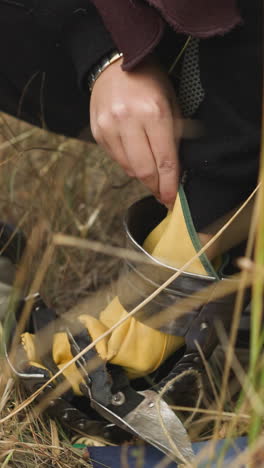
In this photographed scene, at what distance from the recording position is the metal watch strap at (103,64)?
2.56 feet

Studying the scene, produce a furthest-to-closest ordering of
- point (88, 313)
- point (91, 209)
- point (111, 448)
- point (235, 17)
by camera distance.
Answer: point (91, 209)
point (88, 313)
point (111, 448)
point (235, 17)

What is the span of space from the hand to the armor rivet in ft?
0.86

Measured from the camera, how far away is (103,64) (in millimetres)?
791

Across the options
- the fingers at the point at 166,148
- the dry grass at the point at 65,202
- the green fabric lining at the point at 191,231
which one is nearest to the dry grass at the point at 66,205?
the dry grass at the point at 65,202

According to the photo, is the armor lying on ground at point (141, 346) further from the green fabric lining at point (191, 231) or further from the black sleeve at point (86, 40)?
the black sleeve at point (86, 40)

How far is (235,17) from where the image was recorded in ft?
2.27

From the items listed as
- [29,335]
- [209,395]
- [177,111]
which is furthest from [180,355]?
[177,111]

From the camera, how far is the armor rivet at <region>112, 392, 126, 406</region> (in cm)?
84

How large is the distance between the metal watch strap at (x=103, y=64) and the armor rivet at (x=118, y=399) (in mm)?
373

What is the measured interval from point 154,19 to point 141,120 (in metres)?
0.11

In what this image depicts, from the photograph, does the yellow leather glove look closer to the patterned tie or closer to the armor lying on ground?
the armor lying on ground

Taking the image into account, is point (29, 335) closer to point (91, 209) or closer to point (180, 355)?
point (180, 355)

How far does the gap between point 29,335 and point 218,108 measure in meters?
0.39

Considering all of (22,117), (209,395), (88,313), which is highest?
(22,117)
